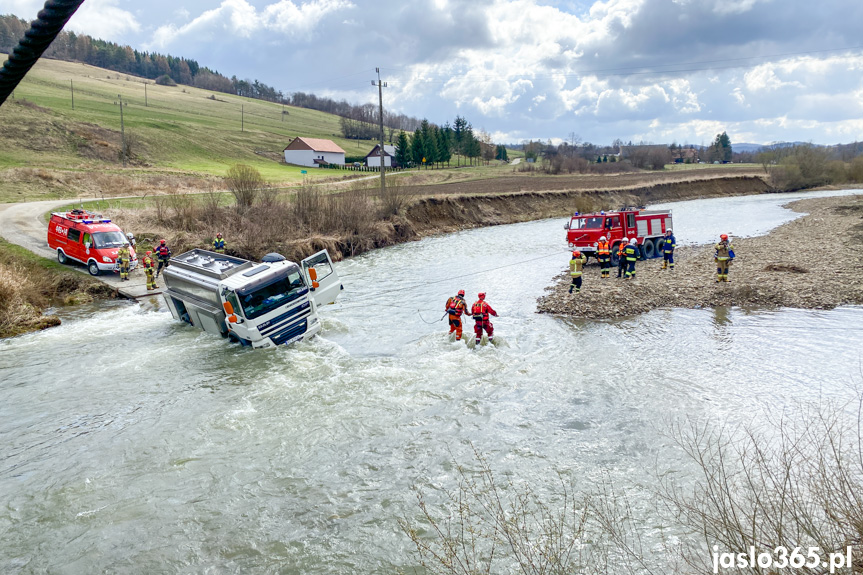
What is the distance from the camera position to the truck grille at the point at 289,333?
51.0ft

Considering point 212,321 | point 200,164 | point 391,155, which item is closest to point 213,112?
point 391,155

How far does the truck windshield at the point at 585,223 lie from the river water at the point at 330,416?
7.78 metres

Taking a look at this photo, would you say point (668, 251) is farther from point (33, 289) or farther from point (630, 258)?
point (33, 289)

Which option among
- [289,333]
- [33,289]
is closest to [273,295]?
[289,333]

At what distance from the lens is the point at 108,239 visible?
24375mm

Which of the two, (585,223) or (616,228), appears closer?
(616,228)

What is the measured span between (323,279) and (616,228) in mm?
15259

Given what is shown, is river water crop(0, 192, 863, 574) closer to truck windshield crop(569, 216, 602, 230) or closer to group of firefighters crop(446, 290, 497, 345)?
group of firefighters crop(446, 290, 497, 345)

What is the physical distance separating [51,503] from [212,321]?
781 centimetres

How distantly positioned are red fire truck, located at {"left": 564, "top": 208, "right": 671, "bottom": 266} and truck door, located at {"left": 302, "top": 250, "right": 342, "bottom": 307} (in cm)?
1306

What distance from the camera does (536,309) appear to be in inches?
769

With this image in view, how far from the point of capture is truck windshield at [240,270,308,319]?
14750 mm

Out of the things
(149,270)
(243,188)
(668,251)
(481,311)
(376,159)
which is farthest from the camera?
(376,159)

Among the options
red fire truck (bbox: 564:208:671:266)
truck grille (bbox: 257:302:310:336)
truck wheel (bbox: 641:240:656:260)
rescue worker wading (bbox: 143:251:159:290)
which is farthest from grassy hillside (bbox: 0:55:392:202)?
truck wheel (bbox: 641:240:656:260)
